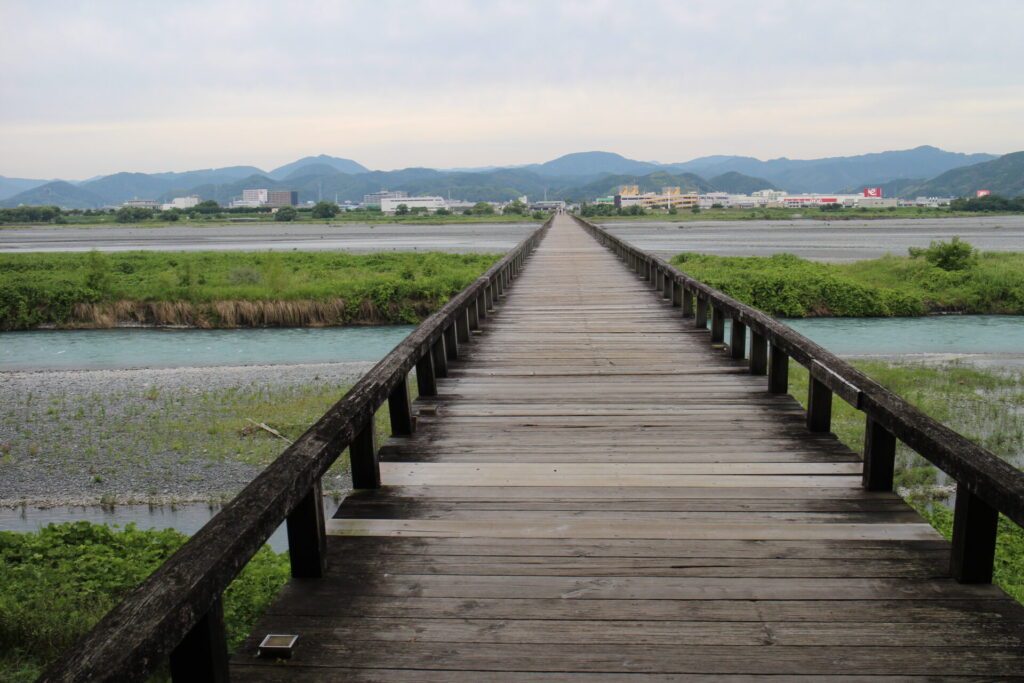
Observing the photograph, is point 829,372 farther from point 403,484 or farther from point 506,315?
point 506,315

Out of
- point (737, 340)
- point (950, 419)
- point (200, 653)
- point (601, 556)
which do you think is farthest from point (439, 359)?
point (950, 419)

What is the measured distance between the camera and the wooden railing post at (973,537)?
302 cm

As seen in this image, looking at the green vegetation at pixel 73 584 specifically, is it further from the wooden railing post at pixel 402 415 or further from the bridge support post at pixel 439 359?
the bridge support post at pixel 439 359

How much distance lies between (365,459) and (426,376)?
7.18 feet

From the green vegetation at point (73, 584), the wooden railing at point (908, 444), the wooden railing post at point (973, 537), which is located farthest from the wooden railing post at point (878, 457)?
the green vegetation at point (73, 584)

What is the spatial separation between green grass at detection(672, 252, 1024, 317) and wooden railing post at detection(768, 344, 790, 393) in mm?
22232

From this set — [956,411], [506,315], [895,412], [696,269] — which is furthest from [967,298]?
[895,412]

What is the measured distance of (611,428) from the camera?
219 inches

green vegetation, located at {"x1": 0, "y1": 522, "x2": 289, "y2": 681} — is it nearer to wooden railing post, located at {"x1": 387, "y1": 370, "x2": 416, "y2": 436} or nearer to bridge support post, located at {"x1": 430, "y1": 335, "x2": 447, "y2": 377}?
wooden railing post, located at {"x1": 387, "y1": 370, "x2": 416, "y2": 436}

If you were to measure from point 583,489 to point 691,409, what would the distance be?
2027 millimetres

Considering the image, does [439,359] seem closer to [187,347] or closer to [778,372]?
[778,372]

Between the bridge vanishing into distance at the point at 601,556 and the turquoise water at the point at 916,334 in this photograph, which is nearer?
the bridge vanishing into distance at the point at 601,556

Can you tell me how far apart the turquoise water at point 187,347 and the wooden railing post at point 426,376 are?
14337mm

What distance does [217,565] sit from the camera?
2.20 m
